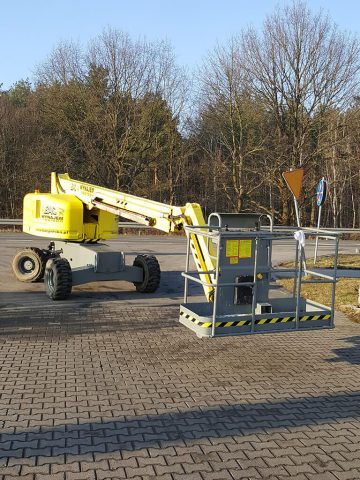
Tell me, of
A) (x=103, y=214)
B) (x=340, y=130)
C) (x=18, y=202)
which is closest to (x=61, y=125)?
(x=18, y=202)

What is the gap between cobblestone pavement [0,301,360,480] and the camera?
457 cm

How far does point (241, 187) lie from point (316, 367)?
25.7 m

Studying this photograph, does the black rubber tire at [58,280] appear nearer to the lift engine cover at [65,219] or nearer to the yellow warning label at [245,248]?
the lift engine cover at [65,219]

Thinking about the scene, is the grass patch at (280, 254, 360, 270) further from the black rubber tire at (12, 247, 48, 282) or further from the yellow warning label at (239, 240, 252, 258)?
the yellow warning label at (239, 240, 252, 258)

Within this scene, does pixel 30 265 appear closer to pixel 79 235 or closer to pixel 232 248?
pixel 79 235

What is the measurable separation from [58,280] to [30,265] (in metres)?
2.74

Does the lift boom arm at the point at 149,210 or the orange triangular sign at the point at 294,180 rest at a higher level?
the orange triangular sign at the point at 294,180

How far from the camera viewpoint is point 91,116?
3178 cm

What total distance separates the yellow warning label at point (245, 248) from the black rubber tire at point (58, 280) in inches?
215

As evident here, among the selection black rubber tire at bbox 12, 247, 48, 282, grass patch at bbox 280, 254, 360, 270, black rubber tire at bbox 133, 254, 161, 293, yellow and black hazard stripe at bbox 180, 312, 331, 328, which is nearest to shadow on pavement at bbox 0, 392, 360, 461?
yellow and black hazard stripe at bbox 180, 312, 331, 328

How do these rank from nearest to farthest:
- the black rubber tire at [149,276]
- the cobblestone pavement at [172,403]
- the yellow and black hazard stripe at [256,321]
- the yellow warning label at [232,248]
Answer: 1. the cobblestone pavement at [172,403]
2. the yellow and black hazard stripe at [256,321]
3. the yellow warning label at [232,248]
4. the black rubber tire at [149,276]

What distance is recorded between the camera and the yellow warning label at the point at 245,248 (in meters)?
6.98

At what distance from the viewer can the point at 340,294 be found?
42.1ft

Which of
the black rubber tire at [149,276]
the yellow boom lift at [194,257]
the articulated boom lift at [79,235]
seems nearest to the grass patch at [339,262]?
the yellow boom lift at [194,257]
